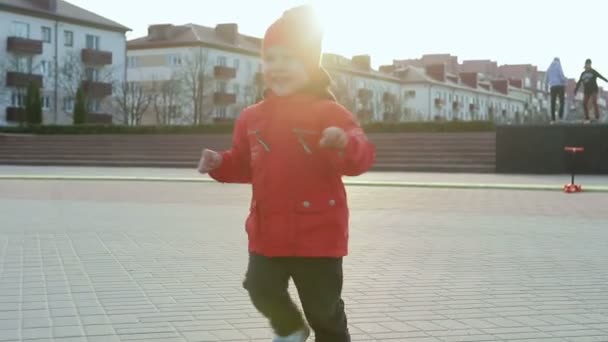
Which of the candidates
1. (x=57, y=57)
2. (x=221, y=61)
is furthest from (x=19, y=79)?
(x=221, y=61)

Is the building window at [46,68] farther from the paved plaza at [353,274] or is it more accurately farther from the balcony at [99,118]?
the paved plaza at [353,274]

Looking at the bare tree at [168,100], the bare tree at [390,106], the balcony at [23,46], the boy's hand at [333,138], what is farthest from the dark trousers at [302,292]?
the bare tree at [390,106]

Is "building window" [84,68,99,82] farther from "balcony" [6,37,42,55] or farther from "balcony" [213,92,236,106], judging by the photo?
"balcony" [213,92,236,106]

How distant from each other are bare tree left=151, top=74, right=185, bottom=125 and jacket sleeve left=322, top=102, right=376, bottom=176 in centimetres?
5800

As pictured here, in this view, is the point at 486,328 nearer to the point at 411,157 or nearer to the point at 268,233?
the point at 268,233

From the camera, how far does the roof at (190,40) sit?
66.4 m

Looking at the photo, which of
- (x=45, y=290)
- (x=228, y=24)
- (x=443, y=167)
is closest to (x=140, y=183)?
(x=443, y=167)

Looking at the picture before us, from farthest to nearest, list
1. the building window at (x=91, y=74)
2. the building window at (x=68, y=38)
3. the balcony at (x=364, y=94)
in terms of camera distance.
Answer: the balcony at (x=364, y=94)
the building window at (x=68, y=38)
the building window at (x=91, y=74)

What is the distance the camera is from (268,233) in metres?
3.13

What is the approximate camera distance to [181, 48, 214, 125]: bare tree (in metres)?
60.8

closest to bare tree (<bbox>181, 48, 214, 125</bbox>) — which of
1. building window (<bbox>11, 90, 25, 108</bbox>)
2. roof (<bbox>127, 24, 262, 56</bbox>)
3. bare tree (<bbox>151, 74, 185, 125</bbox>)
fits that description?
bare tree (<bbox>151, 74, 185, 125</bbox>)

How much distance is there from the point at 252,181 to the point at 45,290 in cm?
284

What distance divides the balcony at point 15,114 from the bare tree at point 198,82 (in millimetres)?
12191

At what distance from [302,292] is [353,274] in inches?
125
